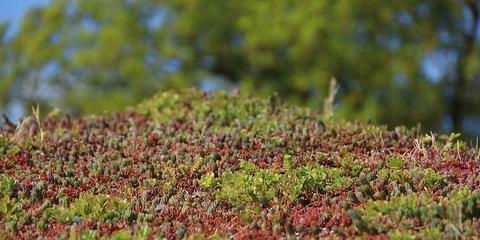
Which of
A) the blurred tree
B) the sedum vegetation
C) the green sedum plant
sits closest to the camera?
the sedum vegetation

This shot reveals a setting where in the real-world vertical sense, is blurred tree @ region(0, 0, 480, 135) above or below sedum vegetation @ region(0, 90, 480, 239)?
above

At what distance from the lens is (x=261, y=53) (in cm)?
3206

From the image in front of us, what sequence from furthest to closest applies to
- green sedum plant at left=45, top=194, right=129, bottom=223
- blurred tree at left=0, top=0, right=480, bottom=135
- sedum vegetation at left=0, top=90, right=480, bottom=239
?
1. blurred tree at left=0, top=0, right=480, bottom=135
2. green sedum plant at left=45, top=194, right=129, bottom=223
3. sedum vegetation at left=0, top=90, right=480, bottom=239

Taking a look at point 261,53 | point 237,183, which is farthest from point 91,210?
point 261,53

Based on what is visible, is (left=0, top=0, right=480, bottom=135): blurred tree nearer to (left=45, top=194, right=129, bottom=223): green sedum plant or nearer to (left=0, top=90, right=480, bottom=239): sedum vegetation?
(left=0, top=90, right=480, bottom=239): sedum vegetation

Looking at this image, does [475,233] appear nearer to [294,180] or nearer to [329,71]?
[294,180]

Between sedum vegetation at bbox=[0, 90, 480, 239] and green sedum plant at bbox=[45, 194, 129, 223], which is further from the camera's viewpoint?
green sedum plant at bbox=[45, 194, 129, 223]

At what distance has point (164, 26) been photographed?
33.4m

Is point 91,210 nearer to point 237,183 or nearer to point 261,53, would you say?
point 237,183

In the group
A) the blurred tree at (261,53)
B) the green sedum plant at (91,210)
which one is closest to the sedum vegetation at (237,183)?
the green sedum plant at (91,210)

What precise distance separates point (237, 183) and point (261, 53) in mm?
25897

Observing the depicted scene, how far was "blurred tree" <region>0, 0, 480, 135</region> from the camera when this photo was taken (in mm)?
30391

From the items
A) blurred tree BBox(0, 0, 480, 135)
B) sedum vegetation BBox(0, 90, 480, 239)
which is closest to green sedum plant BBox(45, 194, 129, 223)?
sedum vegetation BBox(0, 90, 480, 239)

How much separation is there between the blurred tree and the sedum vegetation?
20895mm
